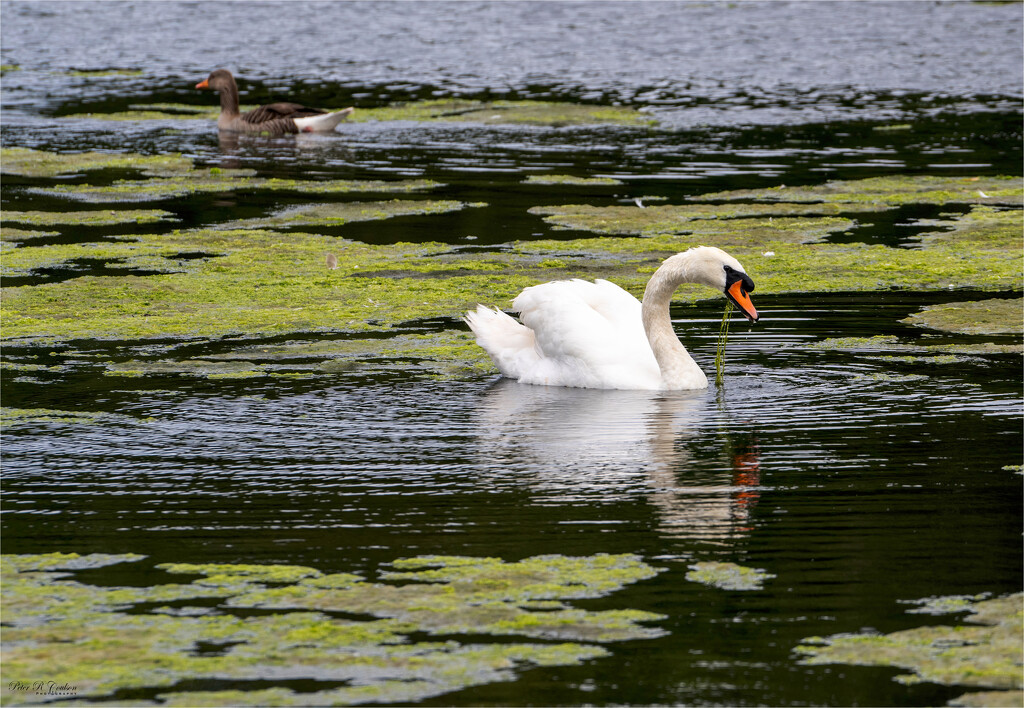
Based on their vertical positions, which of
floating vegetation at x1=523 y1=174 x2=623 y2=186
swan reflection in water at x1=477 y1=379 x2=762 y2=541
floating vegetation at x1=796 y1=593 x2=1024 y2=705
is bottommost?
floating vegetation at x1=796 y1=593 x2=1024 y2=705

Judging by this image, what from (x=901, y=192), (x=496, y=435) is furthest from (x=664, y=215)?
(x=496, y=435)

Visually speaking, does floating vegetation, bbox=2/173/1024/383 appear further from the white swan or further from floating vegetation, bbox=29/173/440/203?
floating vegetation, bbox=29/173/440/203

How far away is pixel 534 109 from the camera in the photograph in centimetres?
2533

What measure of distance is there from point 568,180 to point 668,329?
919 cm

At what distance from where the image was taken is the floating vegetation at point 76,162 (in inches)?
790

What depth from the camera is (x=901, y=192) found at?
1714cm

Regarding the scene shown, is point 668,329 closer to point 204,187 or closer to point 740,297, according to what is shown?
point 740,297

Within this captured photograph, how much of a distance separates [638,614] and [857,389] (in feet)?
12.8

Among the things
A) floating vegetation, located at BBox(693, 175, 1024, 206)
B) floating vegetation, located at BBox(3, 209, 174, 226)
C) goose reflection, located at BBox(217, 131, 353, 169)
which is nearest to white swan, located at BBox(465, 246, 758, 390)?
floating vegetation, located at BBox(693, 175, 1024, 206)

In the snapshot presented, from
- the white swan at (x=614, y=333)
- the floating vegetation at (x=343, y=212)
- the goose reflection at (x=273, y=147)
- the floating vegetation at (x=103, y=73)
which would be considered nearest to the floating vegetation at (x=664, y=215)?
the floating vegetation at (x=343, y=212)

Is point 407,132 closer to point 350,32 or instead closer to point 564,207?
point 564,207

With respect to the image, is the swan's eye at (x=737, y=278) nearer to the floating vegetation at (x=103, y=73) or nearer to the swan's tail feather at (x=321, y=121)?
the swan's tail feather at (x=321, y=121)

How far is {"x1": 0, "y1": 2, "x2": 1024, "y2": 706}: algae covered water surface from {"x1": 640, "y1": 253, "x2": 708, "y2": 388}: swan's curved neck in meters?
0.15

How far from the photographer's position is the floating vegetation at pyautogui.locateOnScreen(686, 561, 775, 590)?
596 cm
